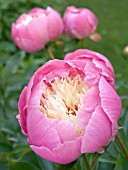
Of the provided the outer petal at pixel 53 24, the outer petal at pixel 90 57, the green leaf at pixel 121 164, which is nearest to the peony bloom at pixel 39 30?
the outer petal at pixel 53 24

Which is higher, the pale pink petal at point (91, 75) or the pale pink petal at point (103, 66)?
the pale pink petal at point (91, 75)

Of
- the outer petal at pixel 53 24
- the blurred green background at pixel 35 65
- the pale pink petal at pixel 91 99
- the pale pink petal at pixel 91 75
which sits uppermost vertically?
the pale pink petal at pixel 91 75

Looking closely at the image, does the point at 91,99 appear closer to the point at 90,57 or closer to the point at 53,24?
the point at 90,57

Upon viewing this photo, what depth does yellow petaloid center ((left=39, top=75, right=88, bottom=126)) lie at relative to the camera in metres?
0.83

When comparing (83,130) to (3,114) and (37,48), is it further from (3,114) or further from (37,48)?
(3,114)

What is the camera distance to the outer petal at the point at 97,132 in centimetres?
77

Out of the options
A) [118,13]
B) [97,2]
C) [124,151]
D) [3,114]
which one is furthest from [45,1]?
[124,151]

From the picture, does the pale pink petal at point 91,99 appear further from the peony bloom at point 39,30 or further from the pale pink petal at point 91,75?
the peony bloom at point 39,30

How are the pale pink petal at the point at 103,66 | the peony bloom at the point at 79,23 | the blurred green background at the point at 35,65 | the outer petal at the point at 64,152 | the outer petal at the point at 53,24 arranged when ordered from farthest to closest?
1. the peony bloom at the point at 79,23
2. the outer petal at the point at 53,24
3. the blurred green background at the point at 35,65
4. the pale pink petal at the point at 103,66
5. the outer petal at the point at 64,152

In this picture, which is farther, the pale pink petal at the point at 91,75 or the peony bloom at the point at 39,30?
the peony bloom at the point at 39,30

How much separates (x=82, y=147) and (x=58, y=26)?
0.63 metres

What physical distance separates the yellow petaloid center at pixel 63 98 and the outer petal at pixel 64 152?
0.05 m

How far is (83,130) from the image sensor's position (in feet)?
2.60

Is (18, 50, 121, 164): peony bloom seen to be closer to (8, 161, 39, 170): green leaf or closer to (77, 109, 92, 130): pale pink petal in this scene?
(77, 109, 92, 130): pale pink petal
